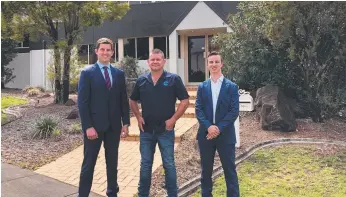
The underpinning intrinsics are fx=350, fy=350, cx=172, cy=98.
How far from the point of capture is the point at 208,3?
15.0 m

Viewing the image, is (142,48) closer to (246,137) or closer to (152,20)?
(152,20)

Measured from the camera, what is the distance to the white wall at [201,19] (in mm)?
14912

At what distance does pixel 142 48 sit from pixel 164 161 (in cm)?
1286

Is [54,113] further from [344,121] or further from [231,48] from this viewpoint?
[344,121]

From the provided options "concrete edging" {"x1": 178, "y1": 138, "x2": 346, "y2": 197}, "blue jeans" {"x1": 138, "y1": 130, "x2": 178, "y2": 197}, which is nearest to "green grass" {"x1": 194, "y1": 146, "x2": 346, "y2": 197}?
"concrete edging" {"x1": 178, "y1": 138, "x2": 346, "y2": 197}

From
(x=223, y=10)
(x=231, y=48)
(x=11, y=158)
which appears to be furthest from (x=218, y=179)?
(x=223, y=10)

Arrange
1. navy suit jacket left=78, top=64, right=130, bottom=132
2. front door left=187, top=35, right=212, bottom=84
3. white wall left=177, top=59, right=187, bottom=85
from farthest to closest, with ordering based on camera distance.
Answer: front door left=187, top=35, right=212, bottom=84
white wall left=177, top=59, right=187, bottom=85
navy suit jacket left=78, top=64, right=130, bottom=132

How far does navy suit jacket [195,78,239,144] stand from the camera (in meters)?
4.34

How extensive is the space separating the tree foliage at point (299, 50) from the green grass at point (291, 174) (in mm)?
2485

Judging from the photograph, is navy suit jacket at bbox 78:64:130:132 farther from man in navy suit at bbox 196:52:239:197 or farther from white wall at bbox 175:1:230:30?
white wall at bbox 175:1:230:30

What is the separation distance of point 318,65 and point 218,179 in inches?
196

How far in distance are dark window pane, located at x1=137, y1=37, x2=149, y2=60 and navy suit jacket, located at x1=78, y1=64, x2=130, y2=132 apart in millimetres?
12395

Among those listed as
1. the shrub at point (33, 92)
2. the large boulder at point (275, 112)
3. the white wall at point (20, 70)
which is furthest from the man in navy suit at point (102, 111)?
the white wall at point (20, 70)

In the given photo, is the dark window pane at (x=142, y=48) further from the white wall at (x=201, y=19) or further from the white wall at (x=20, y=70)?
the white wall at (x=20, y=70)
